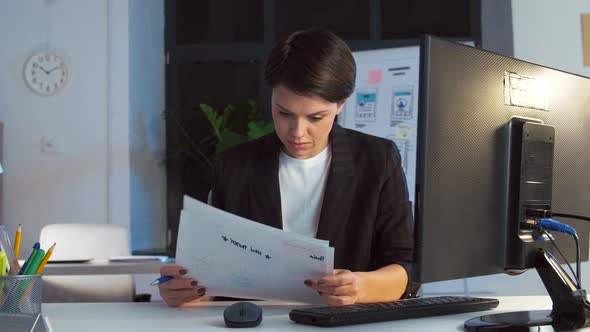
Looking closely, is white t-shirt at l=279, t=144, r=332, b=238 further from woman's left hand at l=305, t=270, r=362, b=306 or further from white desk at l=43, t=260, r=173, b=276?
white desk at l=43, t=260, r=173, b=276

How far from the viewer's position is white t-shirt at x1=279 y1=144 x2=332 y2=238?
191 cm

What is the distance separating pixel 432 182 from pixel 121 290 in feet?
8.05

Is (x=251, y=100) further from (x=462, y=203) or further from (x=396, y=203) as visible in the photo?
(x=462, y=203)

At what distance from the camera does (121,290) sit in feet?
11.0

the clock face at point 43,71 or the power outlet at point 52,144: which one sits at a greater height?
the clock face at point 43,71

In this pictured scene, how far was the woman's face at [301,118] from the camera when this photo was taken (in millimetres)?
1767

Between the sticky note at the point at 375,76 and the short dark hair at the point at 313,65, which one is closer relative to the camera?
the short dark hair at the point at 313,65

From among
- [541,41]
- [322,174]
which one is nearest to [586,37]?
[541,41]

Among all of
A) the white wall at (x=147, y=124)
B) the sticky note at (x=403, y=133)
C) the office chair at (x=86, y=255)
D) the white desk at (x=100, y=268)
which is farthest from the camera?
the white wall at (x=147, y=124)

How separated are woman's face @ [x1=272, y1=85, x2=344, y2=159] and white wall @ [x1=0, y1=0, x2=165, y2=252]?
10.8 feet

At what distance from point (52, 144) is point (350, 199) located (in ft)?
11.6

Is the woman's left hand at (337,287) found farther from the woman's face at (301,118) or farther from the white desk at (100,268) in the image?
the white desk at (100,268)

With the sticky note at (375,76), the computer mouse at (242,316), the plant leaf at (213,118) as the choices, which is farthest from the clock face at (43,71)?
the computer mouse at (242,316)

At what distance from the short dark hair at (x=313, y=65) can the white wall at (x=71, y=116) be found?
335 centimetres
